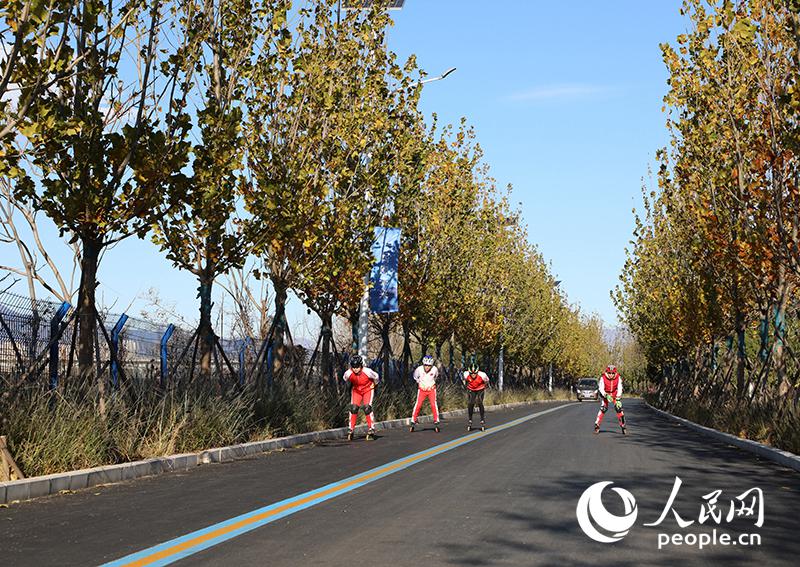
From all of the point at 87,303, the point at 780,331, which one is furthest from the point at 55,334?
the point at 780,331

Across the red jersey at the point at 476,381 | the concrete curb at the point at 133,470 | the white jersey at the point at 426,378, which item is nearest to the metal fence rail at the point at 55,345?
the concrete curb at the point at 133,470

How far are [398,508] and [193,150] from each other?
27.5 feet

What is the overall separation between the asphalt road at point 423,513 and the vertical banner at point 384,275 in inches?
398

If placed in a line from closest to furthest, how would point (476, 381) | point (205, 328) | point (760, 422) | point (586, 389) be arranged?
point (205, 328) < point (760, 422) < point (476, 381) < point (586, 389)

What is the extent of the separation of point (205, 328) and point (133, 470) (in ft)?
19.8

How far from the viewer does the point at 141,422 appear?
1518 centimetres

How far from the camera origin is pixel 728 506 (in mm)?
10883

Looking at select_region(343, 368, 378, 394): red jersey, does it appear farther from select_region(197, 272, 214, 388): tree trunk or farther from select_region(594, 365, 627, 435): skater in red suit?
select_region(594, 365, 627, 435): skater in red suit

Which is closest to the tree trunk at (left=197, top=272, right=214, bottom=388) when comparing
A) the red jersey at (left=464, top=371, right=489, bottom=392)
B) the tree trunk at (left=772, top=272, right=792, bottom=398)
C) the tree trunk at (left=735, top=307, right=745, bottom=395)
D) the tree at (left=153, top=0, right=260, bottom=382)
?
the tree at (left=153, top=0, right=260, bottom=382)

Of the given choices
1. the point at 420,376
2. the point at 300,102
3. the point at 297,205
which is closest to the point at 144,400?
the point at 297,205

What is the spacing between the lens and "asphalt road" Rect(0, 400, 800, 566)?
25.5 feet

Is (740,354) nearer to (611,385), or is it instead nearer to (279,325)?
(611,385)

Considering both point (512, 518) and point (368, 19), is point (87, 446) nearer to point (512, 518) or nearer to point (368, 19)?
point (512, 518)

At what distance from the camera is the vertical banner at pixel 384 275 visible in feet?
88.5
